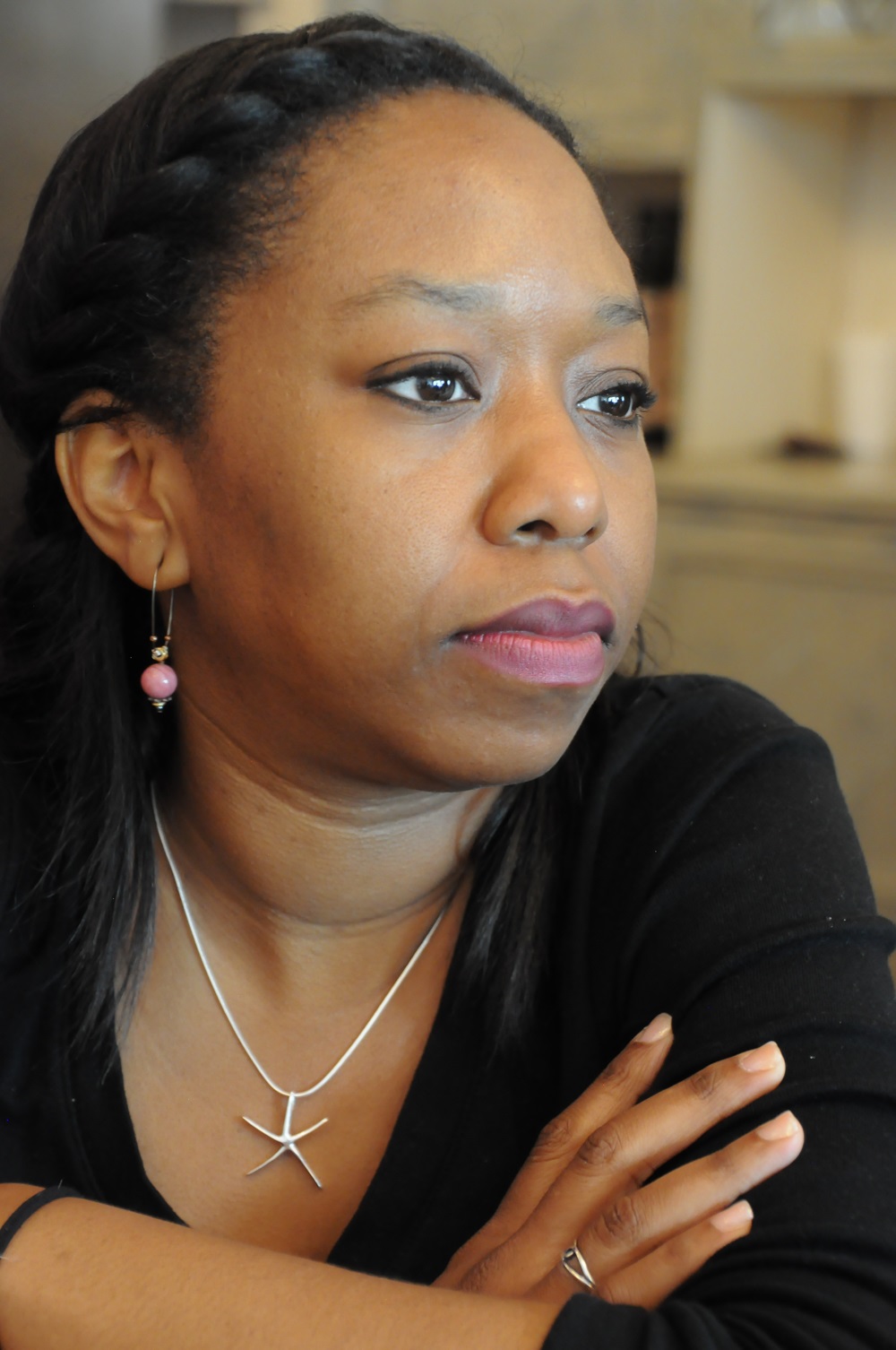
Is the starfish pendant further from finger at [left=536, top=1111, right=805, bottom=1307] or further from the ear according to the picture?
the ear

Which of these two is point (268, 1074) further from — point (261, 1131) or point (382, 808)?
point (382, 808)

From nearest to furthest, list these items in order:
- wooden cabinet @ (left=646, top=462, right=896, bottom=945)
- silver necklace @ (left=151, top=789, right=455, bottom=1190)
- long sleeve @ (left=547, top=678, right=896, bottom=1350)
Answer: long sleeve @ (left=547, top=678, right=896, bottom=1350), silver necklace @ (left=151, top=789, right=455, bottom=1190), wooden cabinet @ (left=646, top=462, right=896, bottom=945)

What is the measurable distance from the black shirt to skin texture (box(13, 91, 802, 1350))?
0.03m

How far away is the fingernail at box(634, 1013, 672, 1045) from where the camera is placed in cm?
93

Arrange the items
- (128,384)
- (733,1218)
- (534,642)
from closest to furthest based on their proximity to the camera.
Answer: (733,1218)
(534,642)
(128,384)

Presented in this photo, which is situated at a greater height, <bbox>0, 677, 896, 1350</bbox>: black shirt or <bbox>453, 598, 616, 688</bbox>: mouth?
<bbox>453, 598, 616, 688</bbox>: mouth

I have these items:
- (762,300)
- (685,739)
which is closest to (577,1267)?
(685,739)

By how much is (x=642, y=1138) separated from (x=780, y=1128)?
0.09m

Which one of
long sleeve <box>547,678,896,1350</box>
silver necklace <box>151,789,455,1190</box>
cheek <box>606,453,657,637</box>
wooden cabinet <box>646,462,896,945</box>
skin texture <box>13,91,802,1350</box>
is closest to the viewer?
long sleeve <box>547,678,896,1350</box>

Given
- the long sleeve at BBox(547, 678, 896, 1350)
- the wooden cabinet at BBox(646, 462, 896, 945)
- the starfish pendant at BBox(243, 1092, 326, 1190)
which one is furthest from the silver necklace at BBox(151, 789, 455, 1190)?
the wooden cabinet at BBox(646, 462, 896, 945)

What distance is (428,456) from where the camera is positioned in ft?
2.97

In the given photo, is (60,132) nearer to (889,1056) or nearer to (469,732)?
(469,732)

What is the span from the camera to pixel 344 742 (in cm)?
98

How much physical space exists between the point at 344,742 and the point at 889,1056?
401 millimetres
